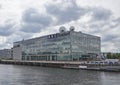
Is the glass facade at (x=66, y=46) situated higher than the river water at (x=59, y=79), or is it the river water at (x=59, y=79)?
the glass facade at (x=66, y=46)

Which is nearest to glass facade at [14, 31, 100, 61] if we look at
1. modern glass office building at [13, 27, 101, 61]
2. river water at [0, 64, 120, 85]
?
modern glass office building at [13, 27, 101, 61]

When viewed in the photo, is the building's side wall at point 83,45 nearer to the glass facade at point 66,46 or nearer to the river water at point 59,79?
the glass facade at point 66,46

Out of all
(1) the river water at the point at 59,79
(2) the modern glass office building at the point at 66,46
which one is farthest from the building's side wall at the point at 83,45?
(1) the river water at the point at 59,79

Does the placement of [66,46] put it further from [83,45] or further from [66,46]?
[83,45]

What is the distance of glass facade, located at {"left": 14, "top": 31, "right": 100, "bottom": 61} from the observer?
138000 mm

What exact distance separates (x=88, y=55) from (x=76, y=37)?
1507cm

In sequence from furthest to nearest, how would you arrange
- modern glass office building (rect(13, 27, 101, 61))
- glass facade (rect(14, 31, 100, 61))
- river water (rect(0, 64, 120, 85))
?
modern glass office building (rect(13, 27, 101, 61)), glass facade (rect(14, 31, 100, 61)), river water (rect(0, 64, 120, 85))

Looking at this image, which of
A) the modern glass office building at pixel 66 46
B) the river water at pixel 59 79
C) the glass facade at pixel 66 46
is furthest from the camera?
the modern glass office building at pixel 66 46

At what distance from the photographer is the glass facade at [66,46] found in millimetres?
138000

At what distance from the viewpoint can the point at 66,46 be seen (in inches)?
5487

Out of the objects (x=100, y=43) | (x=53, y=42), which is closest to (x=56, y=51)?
(x=53, y=42)

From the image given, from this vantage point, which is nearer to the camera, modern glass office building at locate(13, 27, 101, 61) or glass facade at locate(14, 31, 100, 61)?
glass facade at locate(14, 31, 100, 61)

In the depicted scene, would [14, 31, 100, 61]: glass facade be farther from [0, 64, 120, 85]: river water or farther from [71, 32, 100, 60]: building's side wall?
[0, 64, 120, 85]: river water

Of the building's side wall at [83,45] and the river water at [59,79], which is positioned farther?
the building's side wall at [83,45]
